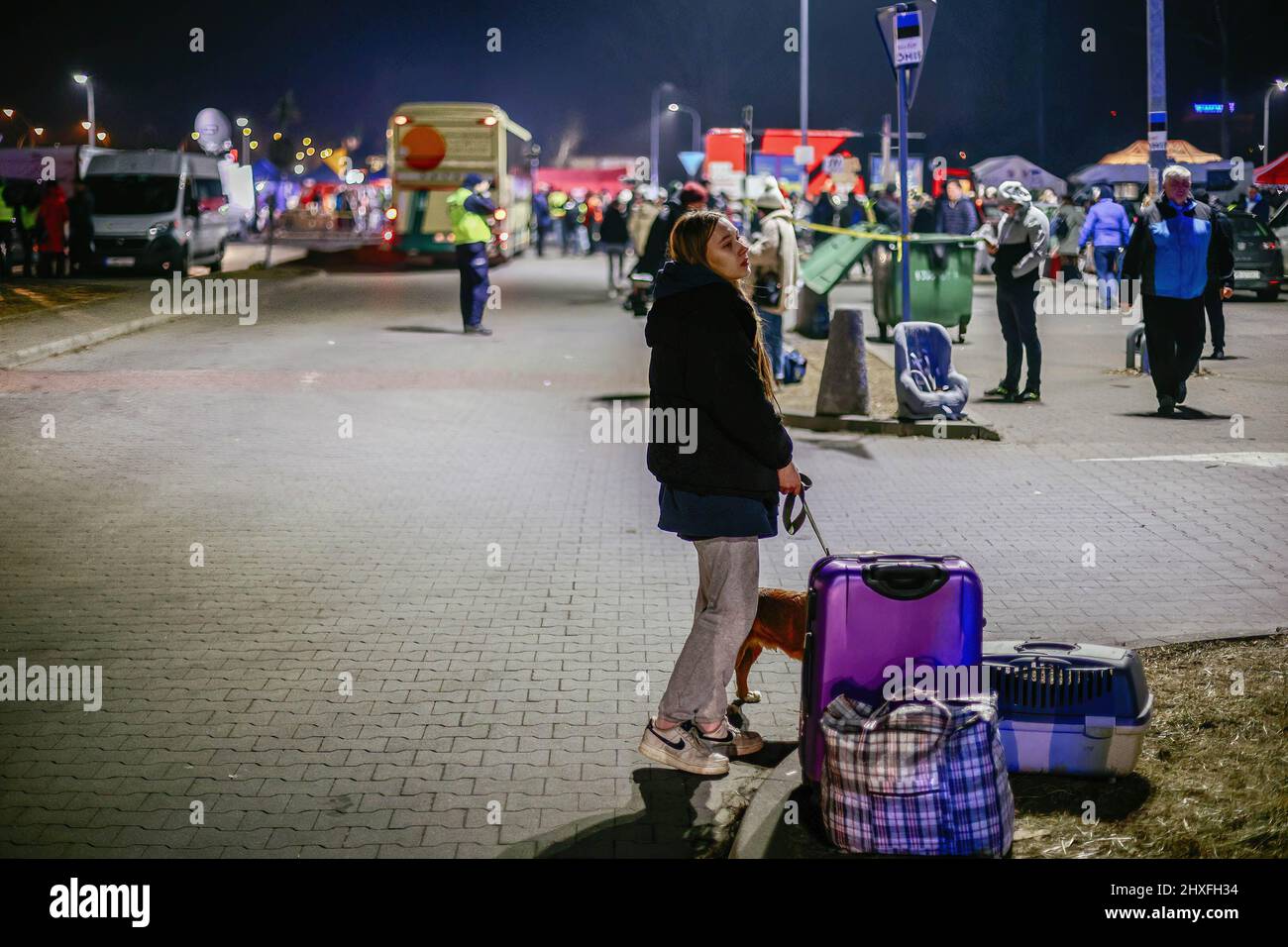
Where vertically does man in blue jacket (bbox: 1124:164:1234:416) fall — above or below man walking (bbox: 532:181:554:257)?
below

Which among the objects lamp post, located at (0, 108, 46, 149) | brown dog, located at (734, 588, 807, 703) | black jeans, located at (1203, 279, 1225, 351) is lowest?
brown dog, located at (734, 588, 807, 703)

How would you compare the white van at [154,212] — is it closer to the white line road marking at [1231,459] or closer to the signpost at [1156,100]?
the signpost at [1156,100]

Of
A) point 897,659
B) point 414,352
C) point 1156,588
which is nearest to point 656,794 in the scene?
point 897,659

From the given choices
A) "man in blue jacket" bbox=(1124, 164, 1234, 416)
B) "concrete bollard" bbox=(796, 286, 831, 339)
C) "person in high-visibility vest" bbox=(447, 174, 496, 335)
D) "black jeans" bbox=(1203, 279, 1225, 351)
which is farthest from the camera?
"concrete bollard" bbox=(796, 286, 831, 339)

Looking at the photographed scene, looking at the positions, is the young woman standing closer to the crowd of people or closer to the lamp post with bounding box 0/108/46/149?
the crowd of people

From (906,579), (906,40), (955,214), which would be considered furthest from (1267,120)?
(906,579)

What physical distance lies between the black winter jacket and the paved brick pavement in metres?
1.06

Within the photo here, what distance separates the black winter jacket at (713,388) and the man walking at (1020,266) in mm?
9378

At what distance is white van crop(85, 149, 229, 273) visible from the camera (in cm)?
3036

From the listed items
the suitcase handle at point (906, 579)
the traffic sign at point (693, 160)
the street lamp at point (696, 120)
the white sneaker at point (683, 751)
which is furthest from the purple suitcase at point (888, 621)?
the street lamp at point (696, 120)

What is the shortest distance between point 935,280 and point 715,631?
1555 cm

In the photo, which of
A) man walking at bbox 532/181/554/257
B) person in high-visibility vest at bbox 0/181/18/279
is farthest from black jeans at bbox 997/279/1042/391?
man walking at bbox 532/181/554/257

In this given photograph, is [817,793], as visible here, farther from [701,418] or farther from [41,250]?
[41,250]
